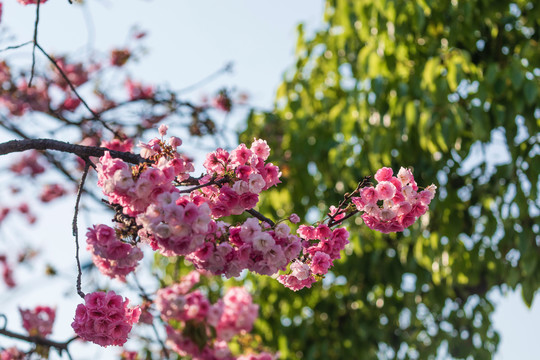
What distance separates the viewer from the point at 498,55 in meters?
3.01

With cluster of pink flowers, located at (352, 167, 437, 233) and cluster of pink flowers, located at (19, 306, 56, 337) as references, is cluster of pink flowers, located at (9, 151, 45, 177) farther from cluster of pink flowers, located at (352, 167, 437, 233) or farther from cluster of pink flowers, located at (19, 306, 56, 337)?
cluster of pink flowers, located at (352, 167, 437, 233)

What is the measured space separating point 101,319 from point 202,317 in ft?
4.93

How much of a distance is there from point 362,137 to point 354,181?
0.73ft

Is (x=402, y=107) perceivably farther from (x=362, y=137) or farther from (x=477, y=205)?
(x=477, y=205)

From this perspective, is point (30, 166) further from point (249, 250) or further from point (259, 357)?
point (249, 250)

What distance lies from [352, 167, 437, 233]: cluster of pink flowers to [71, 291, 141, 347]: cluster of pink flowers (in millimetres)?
654

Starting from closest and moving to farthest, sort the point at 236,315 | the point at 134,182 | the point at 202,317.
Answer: the point at 134,182, the point at 202,317, the point at 236,315

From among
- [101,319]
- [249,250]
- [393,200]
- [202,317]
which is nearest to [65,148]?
[101,319]

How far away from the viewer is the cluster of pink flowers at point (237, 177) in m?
1.47

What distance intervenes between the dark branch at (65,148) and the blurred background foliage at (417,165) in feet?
5.18

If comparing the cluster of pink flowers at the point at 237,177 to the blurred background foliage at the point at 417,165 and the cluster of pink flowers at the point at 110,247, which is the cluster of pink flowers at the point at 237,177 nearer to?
the cluster of pink flowers at the point at 110,247

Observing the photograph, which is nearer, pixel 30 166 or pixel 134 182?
pixel 134 182

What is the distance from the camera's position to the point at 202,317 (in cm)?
299

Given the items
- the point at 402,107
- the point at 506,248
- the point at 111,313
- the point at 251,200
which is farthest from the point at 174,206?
the point at 506,248
